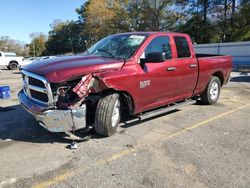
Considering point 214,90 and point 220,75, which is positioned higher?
point 220,75

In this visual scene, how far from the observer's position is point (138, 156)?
466 cm

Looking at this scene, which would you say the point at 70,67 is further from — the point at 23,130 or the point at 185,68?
the point at 185,68

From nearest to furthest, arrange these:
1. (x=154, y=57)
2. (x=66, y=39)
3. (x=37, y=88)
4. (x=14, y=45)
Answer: (x=37, y=88) < (x=154, y=57) < (x=66, y=39) < (x=14, y=45)

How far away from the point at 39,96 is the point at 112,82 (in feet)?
4.20

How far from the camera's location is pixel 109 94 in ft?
17.5

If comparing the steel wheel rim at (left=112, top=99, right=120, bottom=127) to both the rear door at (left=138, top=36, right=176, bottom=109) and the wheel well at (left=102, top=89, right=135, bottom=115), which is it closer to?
the wheel well at (left=102, top=89, right=135, bottom=115)

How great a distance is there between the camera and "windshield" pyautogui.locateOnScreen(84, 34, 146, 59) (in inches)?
234

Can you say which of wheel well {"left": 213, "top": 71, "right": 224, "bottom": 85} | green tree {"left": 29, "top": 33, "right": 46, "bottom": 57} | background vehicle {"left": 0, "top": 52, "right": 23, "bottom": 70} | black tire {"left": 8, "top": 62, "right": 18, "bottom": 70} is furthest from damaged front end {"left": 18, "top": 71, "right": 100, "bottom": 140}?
green tree {"left": 29, "top": 33, "right": 46, "bottom": 57}

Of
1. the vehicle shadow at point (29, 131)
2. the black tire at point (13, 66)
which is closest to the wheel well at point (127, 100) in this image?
the vehicle shadow at point (29, 131)

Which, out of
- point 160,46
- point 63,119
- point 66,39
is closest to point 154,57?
point 160,46

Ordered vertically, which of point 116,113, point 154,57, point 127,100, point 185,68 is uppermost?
point 154,57

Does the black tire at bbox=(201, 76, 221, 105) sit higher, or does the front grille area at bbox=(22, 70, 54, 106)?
the front grille area at bbox=(22, 70, 54, 106)

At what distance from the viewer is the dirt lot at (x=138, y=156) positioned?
3.91 meters

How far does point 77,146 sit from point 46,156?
594 mm
